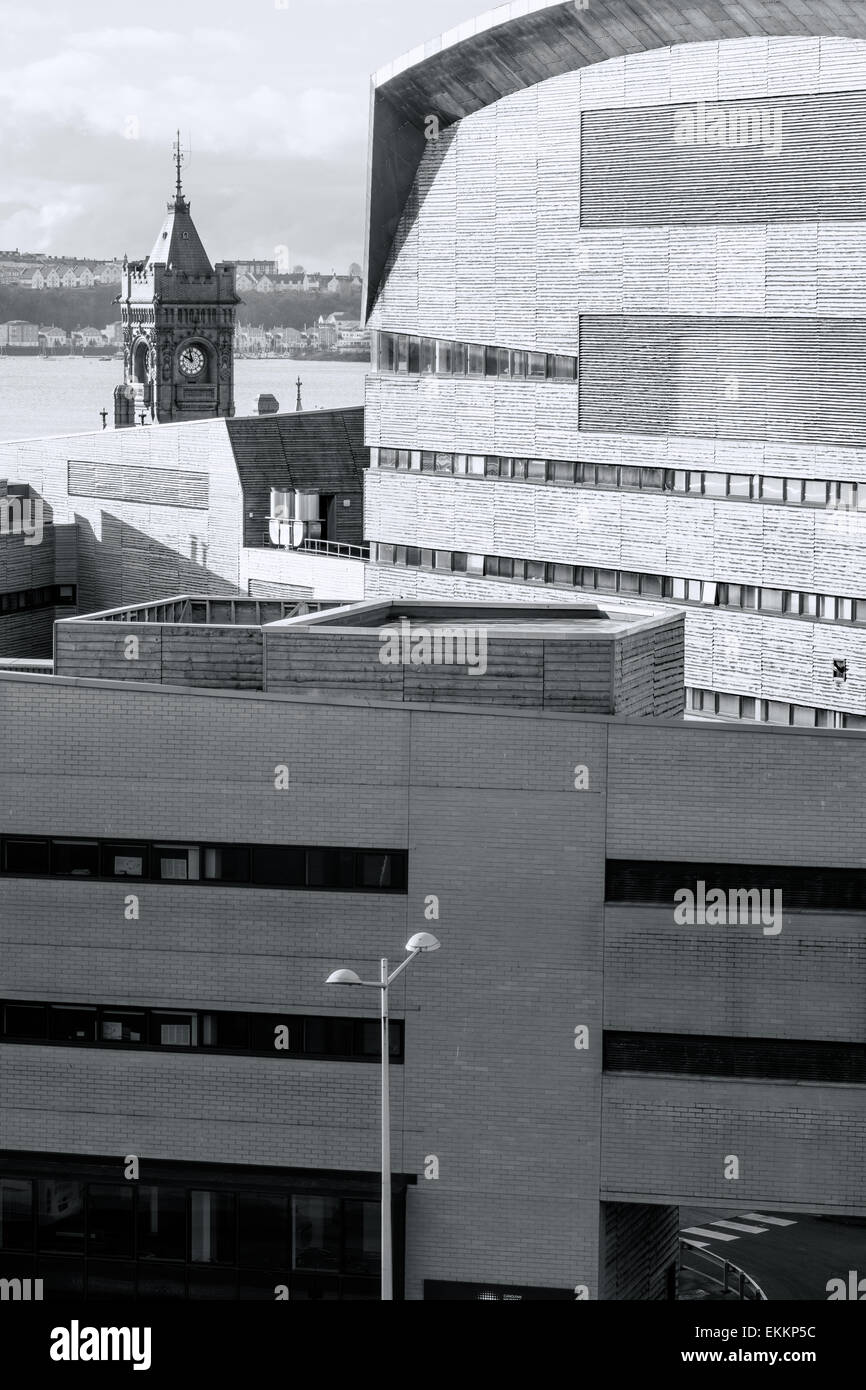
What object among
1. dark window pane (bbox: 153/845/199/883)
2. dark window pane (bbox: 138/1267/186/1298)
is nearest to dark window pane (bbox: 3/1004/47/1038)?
dark window pane (bbox: 153/845/199/883)

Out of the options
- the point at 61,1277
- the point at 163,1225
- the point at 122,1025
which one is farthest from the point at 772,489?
the point at 61,1277

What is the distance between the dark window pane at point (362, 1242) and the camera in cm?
3478

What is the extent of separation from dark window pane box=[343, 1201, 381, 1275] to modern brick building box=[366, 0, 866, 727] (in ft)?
84.8

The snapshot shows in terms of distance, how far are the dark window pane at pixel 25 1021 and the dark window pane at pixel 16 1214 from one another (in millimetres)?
2472

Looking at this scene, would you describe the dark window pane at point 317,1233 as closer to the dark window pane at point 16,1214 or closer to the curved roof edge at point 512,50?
the dark window pane at point 16,1214

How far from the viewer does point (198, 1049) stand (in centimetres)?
3566

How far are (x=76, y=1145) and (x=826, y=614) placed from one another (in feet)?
93.6

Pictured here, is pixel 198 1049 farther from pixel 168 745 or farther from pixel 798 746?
pixel 798 746

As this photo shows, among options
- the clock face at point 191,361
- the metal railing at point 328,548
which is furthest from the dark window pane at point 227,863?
the clock face at point 191,361

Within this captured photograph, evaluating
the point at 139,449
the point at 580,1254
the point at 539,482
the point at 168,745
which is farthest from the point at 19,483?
the point at 580,1254

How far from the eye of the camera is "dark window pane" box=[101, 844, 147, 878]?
35969 mm

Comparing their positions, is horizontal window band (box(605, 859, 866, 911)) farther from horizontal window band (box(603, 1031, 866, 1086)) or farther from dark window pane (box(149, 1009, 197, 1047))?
dark window pane (box(149, 1009, 197, 1047))

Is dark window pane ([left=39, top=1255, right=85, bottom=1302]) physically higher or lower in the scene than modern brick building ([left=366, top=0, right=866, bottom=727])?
lower

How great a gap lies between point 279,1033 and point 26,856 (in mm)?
5346
